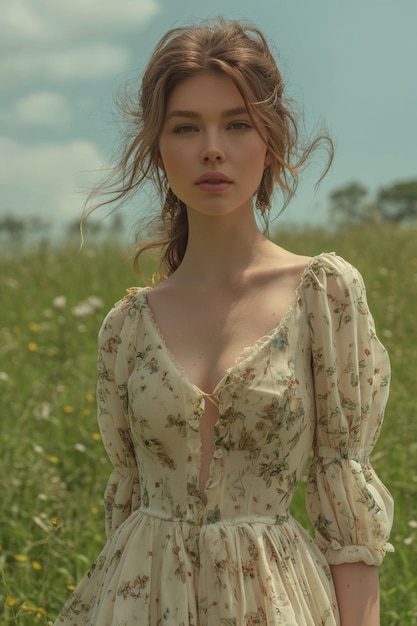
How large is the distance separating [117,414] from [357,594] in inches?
27.7

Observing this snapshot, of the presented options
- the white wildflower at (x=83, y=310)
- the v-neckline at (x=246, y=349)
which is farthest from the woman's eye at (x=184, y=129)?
the white wildflower at (x=83, y=310)

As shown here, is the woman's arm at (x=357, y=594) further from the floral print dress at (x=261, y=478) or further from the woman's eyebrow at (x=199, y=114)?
the woman's eyebrow at (x=199, y=114)

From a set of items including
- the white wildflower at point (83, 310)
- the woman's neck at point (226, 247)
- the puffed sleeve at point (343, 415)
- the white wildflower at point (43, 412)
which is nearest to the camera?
the puffed sleeve at point (343, 415)

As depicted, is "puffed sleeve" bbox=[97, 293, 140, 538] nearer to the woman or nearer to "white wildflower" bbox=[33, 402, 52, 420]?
the woman

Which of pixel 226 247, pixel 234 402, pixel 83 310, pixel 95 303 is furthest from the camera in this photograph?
pixel 95 303

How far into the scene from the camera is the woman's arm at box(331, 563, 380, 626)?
2252 millimetres

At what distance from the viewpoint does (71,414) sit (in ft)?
17.3

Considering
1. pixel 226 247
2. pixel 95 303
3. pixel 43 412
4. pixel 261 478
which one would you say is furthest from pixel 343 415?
pixel 95 303

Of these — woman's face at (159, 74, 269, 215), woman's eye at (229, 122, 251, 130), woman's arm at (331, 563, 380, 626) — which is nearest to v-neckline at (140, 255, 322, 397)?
woman's face at (159, 74, 269, 215)

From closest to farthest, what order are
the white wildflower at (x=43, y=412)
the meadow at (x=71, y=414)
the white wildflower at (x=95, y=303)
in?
the meadow at (x=71, y=414)
the white wildflower at (x=43, y=412)
the white wildflower at (x=95, y=303)

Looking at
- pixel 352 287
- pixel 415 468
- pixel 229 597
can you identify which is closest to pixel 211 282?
pixel 352 287

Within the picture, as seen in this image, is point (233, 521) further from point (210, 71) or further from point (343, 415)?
point (210, 71)

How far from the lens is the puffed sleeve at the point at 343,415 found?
2.28 metres

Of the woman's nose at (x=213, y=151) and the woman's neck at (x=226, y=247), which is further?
the woman's neck at (x=226, y=247)
